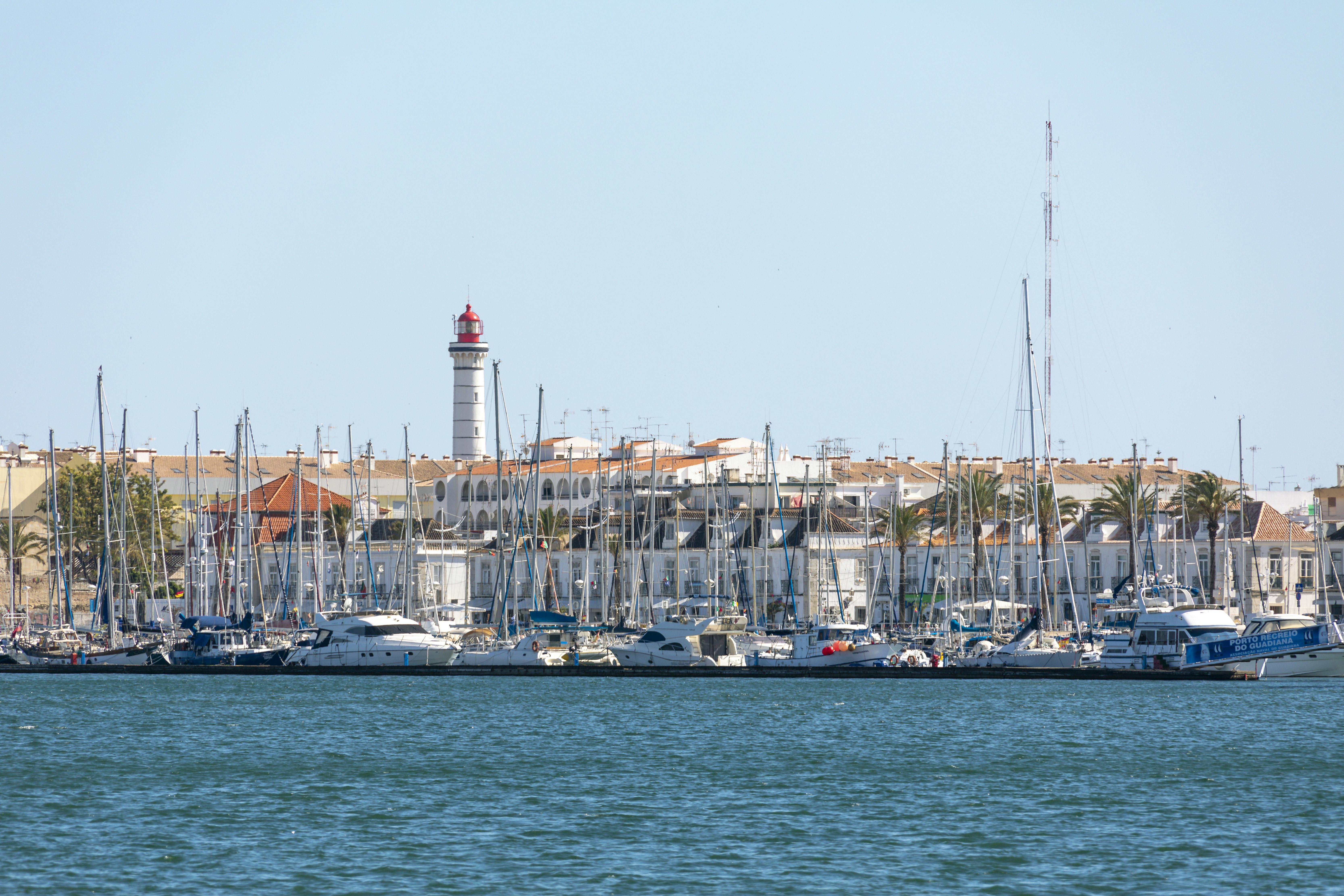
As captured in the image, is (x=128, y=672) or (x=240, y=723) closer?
(x=240, y=723)

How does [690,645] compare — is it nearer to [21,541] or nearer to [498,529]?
[498,529]

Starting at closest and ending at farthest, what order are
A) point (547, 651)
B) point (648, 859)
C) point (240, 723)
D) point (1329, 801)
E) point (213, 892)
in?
point (213, 892)
point (648, 859)
point (1329, 801)
point (240, 723)
point (547, 651)

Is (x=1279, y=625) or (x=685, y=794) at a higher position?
(x=1279, y=625)

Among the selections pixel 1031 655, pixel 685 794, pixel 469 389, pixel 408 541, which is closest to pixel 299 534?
pixel 408 541

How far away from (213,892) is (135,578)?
309 ft

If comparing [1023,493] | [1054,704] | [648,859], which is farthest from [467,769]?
[1023,493]

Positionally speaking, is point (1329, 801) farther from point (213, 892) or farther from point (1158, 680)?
point (1158, 680)

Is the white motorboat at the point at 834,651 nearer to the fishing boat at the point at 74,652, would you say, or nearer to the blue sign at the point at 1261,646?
the blue sign at the point at 1261,646

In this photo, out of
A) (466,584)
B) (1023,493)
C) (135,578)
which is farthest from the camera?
(135,578)

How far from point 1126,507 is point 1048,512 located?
4563mm

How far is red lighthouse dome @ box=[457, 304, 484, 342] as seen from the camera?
163 m

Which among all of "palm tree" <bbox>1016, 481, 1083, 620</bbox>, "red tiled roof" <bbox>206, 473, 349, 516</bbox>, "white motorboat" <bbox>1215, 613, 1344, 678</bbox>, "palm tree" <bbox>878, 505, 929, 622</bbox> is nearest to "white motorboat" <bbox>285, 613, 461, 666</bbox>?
"palm tree" <bbox>1016, 481, 1083, 620</bbox>

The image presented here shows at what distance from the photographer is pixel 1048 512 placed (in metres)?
94.6

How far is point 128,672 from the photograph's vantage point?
84500 mm
